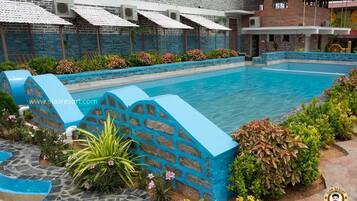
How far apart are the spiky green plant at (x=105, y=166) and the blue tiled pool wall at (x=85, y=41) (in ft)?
42.9

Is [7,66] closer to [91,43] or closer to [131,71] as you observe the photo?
[131,71]

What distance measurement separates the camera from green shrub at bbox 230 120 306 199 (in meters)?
3.68

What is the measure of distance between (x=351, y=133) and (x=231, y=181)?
3488 millimetres

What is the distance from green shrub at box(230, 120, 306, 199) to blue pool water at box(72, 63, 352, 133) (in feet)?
13.8

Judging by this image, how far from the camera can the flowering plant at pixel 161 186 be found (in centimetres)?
391

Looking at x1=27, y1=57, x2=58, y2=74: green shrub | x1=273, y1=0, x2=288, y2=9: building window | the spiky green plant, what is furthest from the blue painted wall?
the spiky green plant

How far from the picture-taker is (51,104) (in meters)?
6.89

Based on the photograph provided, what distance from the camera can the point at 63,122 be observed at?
6.56 meters

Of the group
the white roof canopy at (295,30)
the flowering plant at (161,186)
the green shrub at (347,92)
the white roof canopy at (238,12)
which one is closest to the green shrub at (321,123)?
the green shrub at (347,92)

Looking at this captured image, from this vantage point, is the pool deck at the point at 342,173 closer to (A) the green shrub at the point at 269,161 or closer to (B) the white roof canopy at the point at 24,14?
(A) the green shrub at the point at 269,161

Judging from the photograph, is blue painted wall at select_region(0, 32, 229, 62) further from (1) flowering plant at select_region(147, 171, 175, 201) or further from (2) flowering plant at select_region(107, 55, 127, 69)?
(1) flowering plant at select_region(147, 171, 175, 201)

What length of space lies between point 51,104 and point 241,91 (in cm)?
912

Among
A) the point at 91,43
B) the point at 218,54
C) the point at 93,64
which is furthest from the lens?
the point at 218,54

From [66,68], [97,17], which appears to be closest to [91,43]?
[97,17]
